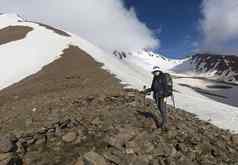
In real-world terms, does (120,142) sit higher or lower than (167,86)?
lower

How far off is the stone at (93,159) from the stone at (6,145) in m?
3.78

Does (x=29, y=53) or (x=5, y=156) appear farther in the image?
(x=29, y=53)

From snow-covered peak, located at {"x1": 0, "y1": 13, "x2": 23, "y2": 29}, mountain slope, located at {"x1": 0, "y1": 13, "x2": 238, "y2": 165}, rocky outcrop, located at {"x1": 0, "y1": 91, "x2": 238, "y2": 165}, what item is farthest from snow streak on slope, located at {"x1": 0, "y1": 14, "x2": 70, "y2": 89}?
rocky outcrop, located at {"x1": 0, "y1": 91, "x2": 238, "y2": 165}

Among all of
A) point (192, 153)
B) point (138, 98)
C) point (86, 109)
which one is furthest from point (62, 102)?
point (192, 153)

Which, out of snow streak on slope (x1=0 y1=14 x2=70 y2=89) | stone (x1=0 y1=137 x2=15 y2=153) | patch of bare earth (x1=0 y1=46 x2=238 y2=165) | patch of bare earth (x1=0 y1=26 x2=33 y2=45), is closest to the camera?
patch of bare earth (x1=0 y1=46 x2=238 y2=165)

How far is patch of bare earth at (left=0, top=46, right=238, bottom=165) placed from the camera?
12.9 metres

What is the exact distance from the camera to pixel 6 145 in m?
13.6

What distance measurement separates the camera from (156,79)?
15914 mm

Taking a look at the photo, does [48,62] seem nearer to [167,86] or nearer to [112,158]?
[167,86]

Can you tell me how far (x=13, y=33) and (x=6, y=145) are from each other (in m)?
54.9

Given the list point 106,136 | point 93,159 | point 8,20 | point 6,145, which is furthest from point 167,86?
point 8,20

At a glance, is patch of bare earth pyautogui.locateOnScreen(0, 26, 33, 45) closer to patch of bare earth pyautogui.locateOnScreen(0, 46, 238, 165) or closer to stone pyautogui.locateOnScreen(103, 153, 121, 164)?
patch of bare earth pyautogui.locateOnScreen(0, 46, 238, 165)

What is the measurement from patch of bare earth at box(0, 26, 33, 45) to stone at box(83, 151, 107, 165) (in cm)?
5144

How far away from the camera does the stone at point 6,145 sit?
526 inches
